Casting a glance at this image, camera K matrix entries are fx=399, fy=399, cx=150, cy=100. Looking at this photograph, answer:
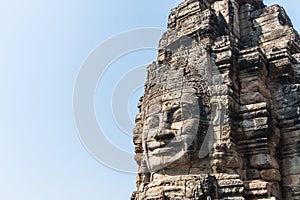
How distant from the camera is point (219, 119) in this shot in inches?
322

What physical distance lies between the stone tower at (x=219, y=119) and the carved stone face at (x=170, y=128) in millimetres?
21

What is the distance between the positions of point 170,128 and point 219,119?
3.40 feet

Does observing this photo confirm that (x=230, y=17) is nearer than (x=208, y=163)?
No

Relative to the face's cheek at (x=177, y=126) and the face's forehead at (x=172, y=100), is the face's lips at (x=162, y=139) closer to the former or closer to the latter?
the face's cheek at (x=177, y=126)

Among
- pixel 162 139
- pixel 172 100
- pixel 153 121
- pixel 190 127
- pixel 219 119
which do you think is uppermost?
pixel 172 100

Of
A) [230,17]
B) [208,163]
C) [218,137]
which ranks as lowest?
[208,163]

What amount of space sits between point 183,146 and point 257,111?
1.69m

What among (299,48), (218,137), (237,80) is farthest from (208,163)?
(299,48)

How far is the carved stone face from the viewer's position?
811cm

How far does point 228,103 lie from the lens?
8250 mm

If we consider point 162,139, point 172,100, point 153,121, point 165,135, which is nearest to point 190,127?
point 165,135

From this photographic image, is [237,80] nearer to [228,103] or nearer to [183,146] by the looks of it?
[228,103]

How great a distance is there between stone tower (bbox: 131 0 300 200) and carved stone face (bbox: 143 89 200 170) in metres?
0.02

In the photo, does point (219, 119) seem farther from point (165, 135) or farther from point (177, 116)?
point (165, 135)
